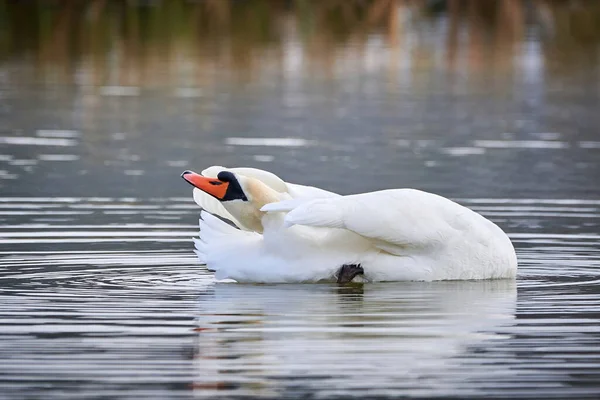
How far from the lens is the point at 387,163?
57.3 feet

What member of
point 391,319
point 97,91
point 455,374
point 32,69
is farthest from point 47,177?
point 32,69

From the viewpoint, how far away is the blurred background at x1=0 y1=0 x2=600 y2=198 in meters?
16.5

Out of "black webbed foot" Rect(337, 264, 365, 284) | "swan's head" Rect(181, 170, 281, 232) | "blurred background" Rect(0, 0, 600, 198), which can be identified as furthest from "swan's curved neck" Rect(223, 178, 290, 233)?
"blurred background" Rect(0, 0, 600, 198)

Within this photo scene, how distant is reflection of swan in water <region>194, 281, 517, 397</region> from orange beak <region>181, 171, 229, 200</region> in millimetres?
578

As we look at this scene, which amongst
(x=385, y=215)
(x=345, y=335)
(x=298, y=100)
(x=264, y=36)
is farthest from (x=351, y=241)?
(x=264, y=36)

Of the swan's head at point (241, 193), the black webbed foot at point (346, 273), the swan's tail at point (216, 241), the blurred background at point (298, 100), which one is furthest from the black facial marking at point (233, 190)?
the blurred background at point (298, 100)

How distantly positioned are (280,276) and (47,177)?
6.34m

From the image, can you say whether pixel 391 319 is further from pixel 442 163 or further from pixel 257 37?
pixel 257 37

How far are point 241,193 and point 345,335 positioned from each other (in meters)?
1.99

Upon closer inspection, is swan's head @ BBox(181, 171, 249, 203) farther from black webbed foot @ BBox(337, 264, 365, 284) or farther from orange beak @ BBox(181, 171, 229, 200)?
black webbed foot @ BBox(337, 264, 365, 284)

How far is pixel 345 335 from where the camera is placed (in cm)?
815

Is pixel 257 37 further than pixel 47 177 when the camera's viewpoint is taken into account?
Yes

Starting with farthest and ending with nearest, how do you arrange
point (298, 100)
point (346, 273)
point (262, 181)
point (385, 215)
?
point (298, 100) → point (262, 181) → point (346, 273) → point (385, 215)

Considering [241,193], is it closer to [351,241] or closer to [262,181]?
[262,181]
